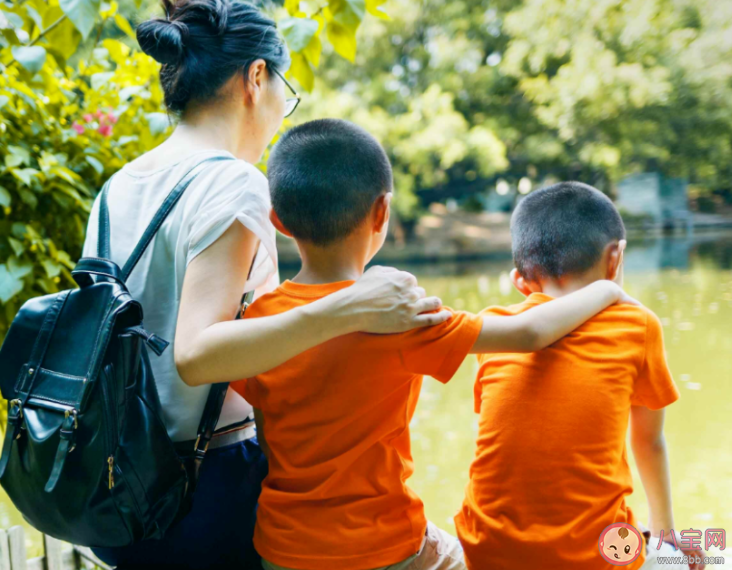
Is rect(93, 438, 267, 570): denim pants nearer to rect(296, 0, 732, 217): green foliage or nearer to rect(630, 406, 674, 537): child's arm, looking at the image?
rect(630, 406, 674, 537): child's arm

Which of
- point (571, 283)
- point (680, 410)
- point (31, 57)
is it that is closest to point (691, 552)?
point (571, 283)

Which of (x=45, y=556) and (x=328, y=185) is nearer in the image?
(x=328, y=185)

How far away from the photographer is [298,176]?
42.7 inches

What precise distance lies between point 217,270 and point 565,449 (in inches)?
21.7

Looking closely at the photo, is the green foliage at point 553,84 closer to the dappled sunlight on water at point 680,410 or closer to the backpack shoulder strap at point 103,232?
the dappled sunlight on water at point 680,410

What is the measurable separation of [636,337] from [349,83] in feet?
47.0

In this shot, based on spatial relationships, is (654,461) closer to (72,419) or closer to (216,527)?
(216,527)

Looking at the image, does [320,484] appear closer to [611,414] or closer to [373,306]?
[373,306]

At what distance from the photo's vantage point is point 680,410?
5141 millimetres

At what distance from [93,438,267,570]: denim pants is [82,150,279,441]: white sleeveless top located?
73mm

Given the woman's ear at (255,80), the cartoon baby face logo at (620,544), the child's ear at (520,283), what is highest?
the woman's ear at (255,80)

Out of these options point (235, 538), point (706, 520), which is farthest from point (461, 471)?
point (235, 538)

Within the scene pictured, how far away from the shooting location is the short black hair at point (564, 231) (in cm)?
120

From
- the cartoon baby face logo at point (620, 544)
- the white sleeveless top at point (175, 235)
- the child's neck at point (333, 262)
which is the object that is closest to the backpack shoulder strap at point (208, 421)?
the white sleeveless top at point (175, 235)
